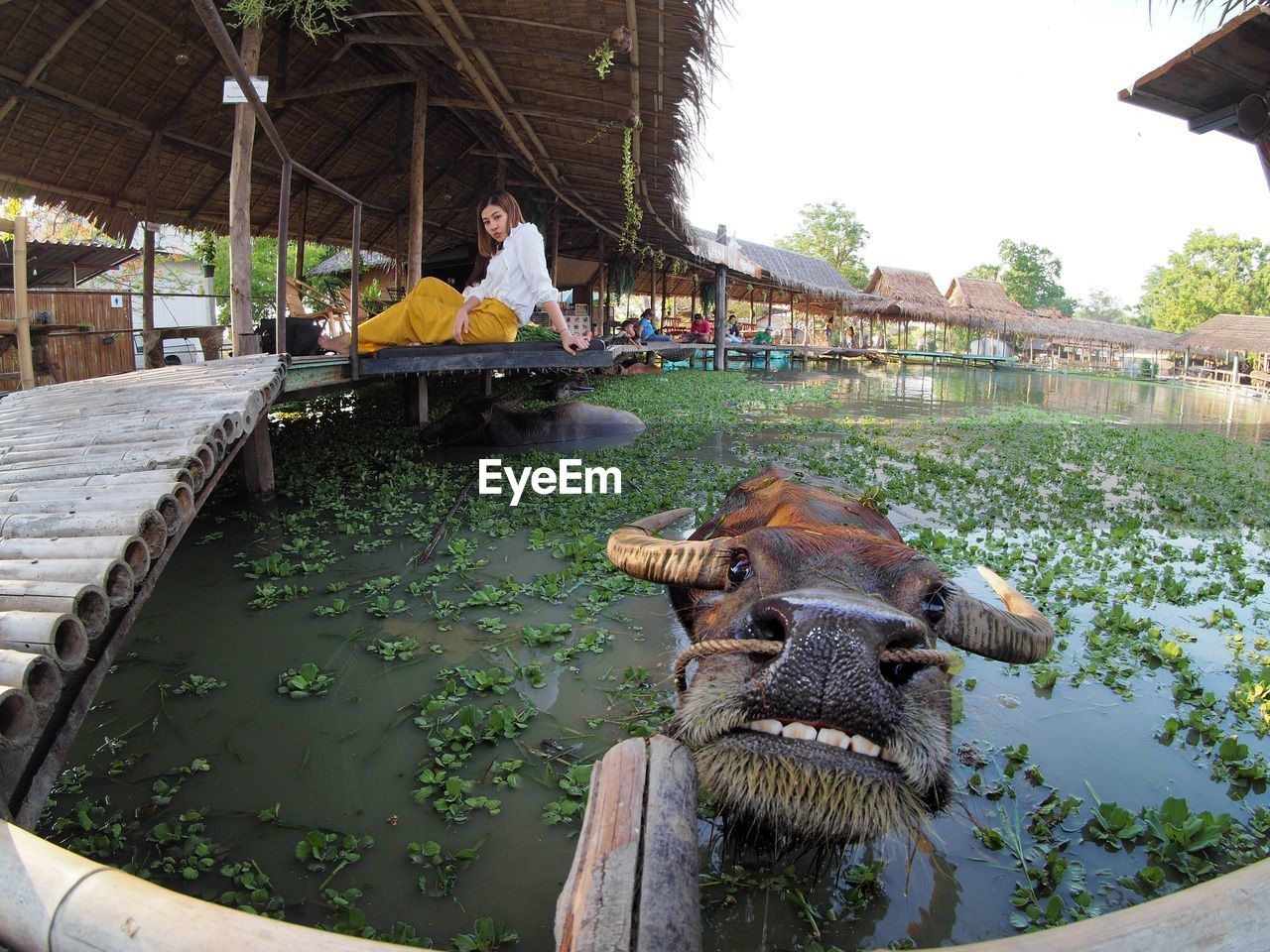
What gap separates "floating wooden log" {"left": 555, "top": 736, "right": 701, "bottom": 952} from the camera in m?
0.99

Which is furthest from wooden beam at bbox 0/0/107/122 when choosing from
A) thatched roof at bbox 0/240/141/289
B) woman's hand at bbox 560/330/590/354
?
woman's hand at bbox 560/330/590/354

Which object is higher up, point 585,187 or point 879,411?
point 585,187

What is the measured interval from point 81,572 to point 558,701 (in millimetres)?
1755

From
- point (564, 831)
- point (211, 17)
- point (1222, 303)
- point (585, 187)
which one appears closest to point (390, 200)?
point (585, 187)

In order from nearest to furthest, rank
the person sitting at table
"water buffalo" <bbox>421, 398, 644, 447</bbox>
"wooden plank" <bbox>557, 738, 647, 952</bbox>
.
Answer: "wooden plank" <bbox>557, 738, 647, 952</bbox> < "water buffalo" <bbox>421, 398, 644, 447</bbox> < the person sitting at table

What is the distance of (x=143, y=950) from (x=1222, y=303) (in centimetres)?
5333

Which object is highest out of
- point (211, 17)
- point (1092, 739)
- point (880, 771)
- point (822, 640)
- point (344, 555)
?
point (211, 17)

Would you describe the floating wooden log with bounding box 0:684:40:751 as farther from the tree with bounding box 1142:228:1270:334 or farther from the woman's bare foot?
the tree with bounding box 1142:228:1270:334

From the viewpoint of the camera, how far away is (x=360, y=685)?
3020 millimetres

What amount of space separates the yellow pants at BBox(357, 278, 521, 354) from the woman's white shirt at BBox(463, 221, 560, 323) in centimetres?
11

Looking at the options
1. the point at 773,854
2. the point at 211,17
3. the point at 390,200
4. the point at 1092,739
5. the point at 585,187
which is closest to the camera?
the point at 773,854

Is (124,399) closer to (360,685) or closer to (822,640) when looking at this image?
(360,685)

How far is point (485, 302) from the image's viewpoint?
610cm

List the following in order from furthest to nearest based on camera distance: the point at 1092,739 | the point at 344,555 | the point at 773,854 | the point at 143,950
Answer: the point at 344,555 → the point at 1092,739 → the point at 773,854 → the point at 143,950
